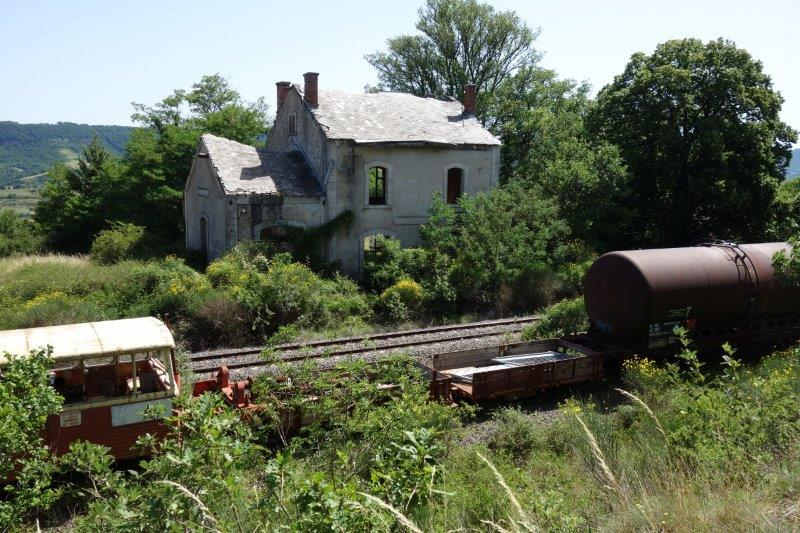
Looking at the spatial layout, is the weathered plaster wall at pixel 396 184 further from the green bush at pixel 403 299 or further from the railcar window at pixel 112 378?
the railcar window at pixel 112 378

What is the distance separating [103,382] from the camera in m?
9.85

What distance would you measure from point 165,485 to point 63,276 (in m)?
19.0

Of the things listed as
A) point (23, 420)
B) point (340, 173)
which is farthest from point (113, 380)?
point (340, 173)

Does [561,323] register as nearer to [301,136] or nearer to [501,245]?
[501,245]

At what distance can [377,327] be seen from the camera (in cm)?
1962

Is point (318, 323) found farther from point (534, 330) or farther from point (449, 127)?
point (449, 127)

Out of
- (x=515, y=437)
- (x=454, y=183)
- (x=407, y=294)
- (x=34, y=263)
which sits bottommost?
(x=515, y=437)

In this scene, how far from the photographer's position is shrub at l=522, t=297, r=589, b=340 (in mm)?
17188

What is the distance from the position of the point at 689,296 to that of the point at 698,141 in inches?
647

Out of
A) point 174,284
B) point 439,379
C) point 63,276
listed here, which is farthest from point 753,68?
point 63,276

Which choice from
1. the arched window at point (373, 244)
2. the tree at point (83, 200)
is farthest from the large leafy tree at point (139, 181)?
the arched window at point (373, 244)

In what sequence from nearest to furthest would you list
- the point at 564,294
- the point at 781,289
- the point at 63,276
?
the point at 781,289 < the point at 63,276 < the point at 564,294

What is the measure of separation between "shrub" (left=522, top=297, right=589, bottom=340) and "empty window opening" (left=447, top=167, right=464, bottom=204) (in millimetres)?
10691

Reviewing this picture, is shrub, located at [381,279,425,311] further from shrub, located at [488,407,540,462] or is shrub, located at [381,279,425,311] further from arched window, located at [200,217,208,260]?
shrub, located at [488,407,540,462]
